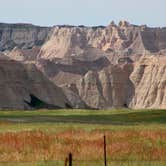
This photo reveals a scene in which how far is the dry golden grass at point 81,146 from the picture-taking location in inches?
1001

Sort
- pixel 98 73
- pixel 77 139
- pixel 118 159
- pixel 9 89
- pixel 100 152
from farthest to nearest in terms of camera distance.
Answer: pixel 98 73
pixel 9 89
pixel 77 139
pixel 100 152
pixel 118 159

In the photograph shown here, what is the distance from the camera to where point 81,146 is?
29.1m

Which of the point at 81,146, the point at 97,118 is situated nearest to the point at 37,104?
the point at 97,118

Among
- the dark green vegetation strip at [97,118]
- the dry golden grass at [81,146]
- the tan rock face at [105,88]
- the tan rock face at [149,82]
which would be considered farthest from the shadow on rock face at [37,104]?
the dry golden grass at [81,146]

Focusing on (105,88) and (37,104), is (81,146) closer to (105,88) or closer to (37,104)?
(37,104)

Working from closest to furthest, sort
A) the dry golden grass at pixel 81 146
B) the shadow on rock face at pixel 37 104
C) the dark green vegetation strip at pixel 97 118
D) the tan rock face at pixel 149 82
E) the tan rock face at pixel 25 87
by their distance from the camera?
1. the dry golden grass at pixel 81 146
2. the dark green vegetation strip at pixel 97 118
3. the shadow on rock face at pixel 37 104
4. the tan rock face at pixel 25 87
5. the tan rock face at pixel 149 82

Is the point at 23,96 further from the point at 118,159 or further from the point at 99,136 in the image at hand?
the point at 118,159

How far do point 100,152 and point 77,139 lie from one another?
20.7 ft

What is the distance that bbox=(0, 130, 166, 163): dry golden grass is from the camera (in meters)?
25.4

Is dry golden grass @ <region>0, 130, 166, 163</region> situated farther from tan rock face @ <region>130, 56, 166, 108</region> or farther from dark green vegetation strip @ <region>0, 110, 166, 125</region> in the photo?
tan rock face @ <region>130, 56, 166, 108</region>

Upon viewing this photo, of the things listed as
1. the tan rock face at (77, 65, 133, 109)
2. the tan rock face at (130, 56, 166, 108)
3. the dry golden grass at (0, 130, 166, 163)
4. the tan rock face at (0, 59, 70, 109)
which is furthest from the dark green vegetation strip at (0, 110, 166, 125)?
the tan rock face at (77, 65, 133, 109)

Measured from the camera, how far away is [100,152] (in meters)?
26.4

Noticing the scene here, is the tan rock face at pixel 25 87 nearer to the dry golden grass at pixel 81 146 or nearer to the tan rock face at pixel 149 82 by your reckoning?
the tan rock face at pixel 149 82

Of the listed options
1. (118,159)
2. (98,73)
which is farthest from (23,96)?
(118,159)
